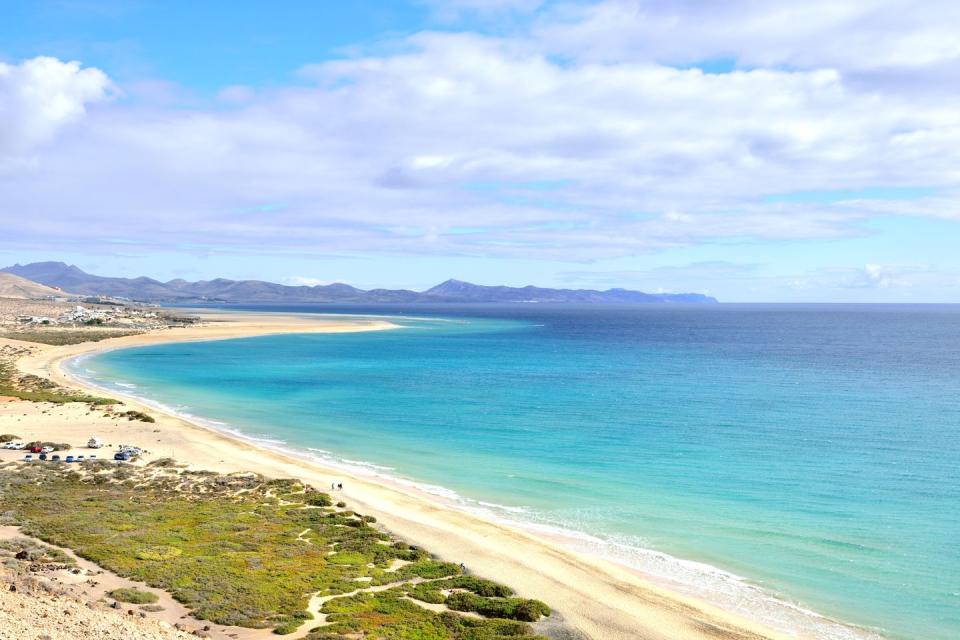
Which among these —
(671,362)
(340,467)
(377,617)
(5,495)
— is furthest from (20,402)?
(671,362)

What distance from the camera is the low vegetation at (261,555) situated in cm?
2108

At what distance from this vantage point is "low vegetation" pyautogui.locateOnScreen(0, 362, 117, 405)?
5997 cm

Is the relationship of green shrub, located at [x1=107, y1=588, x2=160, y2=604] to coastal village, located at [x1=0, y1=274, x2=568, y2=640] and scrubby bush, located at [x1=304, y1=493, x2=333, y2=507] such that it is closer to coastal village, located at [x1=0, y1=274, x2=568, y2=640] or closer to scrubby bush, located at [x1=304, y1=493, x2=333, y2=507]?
coastal village, located at [x1=0, y1=274, x2=568, y2=640]

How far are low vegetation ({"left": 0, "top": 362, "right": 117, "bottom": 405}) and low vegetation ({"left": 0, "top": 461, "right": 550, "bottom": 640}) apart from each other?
86.2 feet

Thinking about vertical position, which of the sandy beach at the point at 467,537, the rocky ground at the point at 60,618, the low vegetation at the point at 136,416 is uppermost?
the rocky ground at the point at 60,618

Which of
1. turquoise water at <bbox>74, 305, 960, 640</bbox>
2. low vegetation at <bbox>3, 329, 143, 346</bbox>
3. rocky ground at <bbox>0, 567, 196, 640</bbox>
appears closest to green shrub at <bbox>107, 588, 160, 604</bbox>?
rocky ground at <bbox>0, 567, 196, 640</bbox>

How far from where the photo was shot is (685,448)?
154 ft

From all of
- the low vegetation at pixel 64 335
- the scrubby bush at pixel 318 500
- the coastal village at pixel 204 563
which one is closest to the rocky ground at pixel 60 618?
the coastal village at pixel 204 563

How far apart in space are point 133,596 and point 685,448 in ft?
122

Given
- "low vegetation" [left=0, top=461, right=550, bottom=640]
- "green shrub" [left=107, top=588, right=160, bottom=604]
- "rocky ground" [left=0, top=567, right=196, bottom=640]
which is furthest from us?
"low vegetation" [left=0, top=461, right=550, bottom=640]

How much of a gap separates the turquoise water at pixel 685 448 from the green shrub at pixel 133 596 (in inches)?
685

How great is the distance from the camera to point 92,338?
421 feet

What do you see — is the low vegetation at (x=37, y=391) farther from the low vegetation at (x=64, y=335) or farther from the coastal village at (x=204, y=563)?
the low vegetation at (x=64, y=335)

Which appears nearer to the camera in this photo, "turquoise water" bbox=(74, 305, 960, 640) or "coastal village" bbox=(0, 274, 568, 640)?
"coastal village" bbox=(0, 274, 568, 640)
